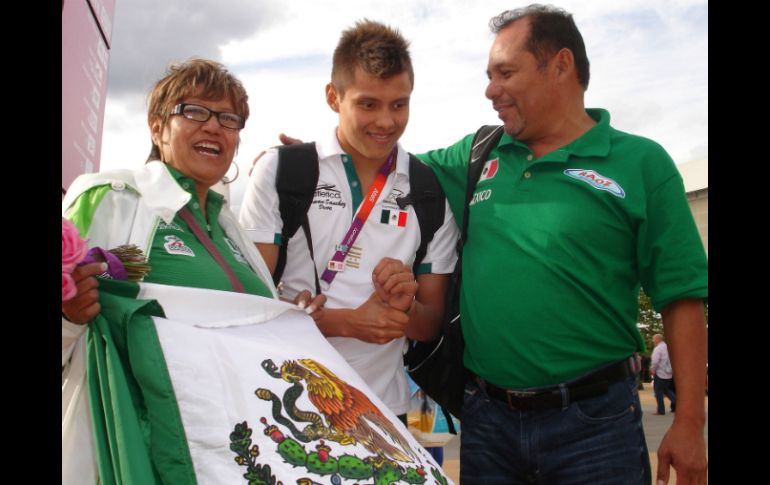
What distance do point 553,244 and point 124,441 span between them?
1.80 meters

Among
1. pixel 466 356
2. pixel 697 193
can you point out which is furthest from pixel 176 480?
pixel 697 193

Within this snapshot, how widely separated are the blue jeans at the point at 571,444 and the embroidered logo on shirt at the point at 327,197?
1096mm

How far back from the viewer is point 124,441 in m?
1.73

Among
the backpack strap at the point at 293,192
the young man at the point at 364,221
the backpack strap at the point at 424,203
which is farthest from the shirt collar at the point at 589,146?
the backpack strap at the point at 293,192

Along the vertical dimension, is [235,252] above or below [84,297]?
above

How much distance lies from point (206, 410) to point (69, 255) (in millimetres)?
531

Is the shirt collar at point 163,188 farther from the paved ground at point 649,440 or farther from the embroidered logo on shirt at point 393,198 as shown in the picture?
the paved ground at point 649,440

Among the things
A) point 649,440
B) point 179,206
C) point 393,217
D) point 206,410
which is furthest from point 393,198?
point 649,440

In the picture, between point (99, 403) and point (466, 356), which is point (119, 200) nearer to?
point (99, 403)

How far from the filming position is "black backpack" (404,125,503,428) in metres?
3.04

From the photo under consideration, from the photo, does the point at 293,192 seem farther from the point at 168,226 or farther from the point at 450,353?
the point at 450,353

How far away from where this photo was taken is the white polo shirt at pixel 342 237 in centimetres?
296

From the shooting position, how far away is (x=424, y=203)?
3.13 meters

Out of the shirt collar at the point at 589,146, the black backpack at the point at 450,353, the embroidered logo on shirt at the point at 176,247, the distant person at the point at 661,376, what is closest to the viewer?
the embroidered logo on shirt at the point at 176,247
